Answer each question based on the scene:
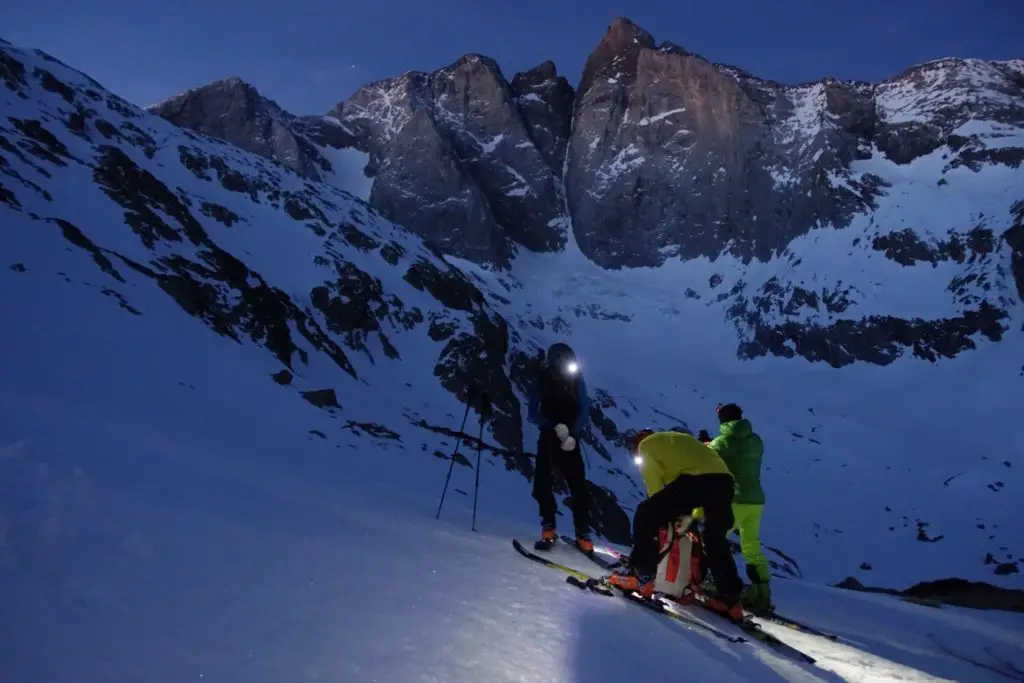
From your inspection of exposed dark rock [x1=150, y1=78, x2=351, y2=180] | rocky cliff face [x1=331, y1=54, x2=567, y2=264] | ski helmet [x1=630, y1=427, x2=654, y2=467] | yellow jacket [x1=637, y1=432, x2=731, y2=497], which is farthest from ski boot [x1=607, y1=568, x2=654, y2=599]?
exposed dark rock [x1=150, y1=78, x2=351, y2=180]

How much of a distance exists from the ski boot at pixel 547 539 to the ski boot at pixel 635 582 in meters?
1.88

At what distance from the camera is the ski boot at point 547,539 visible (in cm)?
785

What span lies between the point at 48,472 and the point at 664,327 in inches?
4873

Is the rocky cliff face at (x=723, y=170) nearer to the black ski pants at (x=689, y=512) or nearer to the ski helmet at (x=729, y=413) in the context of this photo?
the ski helmet at (x=729, y=413)

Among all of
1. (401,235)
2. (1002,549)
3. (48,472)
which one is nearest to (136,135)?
(401,235)

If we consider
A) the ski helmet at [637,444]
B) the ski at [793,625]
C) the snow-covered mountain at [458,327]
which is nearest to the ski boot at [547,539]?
the ski helmet at [637,444]

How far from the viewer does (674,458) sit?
609cm

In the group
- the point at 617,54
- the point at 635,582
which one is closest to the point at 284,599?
the point at 635,582

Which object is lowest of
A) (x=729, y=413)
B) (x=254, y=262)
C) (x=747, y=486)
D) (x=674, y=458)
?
(x=674, y=458)

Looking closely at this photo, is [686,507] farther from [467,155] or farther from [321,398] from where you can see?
[467,155]

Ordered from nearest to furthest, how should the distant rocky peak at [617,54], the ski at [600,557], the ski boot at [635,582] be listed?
the ski boot at [635,582], the ski at [600,557], the distant rocky peak at [617,54]

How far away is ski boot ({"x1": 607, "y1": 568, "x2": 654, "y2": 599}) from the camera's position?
5.77 m

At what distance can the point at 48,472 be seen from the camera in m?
5.04

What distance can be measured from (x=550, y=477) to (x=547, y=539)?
805 mm
